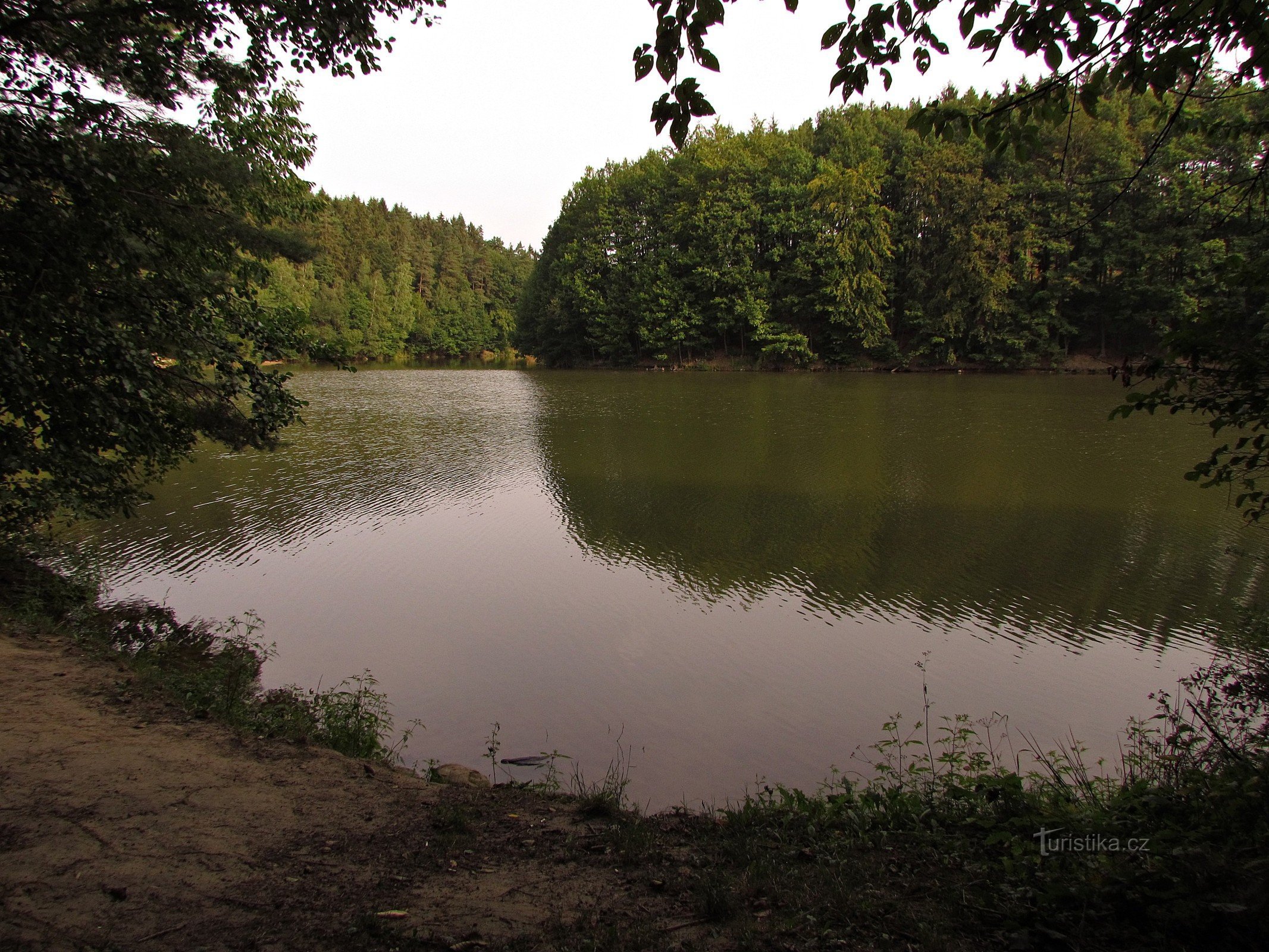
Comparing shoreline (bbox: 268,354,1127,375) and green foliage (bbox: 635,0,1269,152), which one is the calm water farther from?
shoreline (bbox: 268,354,1127,375)

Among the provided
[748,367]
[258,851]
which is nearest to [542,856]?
[258,851]

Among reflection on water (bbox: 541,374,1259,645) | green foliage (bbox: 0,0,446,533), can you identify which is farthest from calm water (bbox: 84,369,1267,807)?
green foliage (bbox: 0,0,446,533)

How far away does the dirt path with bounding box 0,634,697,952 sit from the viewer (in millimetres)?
2504

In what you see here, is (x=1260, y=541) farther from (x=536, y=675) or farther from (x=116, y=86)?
(x=116, y=86)

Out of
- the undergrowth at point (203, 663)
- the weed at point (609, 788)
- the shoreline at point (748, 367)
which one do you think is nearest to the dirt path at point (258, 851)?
the weed at point (609, 788)

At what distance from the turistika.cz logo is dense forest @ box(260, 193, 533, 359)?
6375 cm

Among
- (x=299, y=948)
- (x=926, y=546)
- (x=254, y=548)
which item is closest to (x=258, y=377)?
(x=299, y=948)

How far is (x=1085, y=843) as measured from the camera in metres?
2.87

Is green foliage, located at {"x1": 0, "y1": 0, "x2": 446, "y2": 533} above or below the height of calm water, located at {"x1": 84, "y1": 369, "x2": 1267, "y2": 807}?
above

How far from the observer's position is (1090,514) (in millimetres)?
11672

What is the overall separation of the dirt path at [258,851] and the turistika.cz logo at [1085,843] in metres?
1.65

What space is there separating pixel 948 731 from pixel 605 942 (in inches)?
157

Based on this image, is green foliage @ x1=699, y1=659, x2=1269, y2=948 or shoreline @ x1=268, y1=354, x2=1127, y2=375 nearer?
green foliage @ x1=699, y1=659, x2=1269, y2=948

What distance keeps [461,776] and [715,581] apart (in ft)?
16.7
